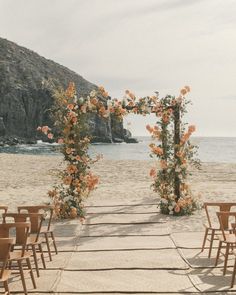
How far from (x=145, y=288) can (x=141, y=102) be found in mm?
6886

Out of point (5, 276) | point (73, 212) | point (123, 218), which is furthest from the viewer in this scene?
point (73, 212)

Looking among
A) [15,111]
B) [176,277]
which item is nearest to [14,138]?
[15,111]

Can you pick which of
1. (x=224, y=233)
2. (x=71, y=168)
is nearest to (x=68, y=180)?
(x=71, y=168)

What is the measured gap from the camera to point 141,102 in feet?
39.7

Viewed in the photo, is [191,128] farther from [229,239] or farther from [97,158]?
[229,239]

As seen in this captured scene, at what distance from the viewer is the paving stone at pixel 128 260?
6.79 metres

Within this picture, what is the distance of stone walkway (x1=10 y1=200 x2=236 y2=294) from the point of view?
5.86 meters

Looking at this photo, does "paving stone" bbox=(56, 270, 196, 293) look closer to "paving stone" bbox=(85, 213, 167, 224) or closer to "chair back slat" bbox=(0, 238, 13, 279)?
"chair back slat" bbox=(0, 238, 13, 279)

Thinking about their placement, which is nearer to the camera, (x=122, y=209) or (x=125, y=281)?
(x=125, y=281)

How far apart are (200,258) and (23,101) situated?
105 m

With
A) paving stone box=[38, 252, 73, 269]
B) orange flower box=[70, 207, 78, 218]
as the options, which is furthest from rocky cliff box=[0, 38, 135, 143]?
paving stone box=[38, 252, 73, 269]

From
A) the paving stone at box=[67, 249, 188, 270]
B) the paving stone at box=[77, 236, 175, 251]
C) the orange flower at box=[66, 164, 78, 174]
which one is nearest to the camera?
the paving stone at box=[67, 249, 188, 270]

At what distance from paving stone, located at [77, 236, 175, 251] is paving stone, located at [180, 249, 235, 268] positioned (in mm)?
459

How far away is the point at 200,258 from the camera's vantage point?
7.23 m
